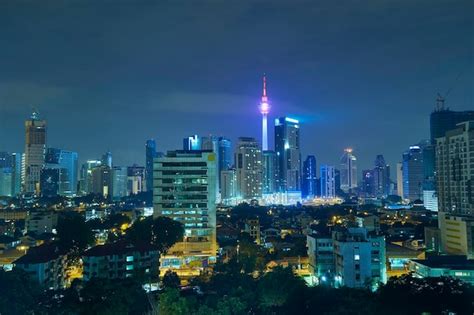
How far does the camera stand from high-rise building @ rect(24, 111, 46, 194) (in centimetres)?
5575

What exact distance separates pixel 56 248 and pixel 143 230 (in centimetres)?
325

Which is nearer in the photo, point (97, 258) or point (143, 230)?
point (97, 258)

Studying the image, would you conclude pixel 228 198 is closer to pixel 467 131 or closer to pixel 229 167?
pixel 229 167

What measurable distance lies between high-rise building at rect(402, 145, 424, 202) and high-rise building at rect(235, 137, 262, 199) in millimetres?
19420

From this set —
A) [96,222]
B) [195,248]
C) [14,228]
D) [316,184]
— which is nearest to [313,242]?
[195,248]

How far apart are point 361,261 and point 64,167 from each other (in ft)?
178

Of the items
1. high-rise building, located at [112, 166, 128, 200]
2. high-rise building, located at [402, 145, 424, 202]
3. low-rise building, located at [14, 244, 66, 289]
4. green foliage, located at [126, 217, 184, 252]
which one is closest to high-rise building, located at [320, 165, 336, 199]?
high-rise building, located at [402, 145, 424, 202]

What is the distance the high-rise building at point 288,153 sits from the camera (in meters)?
67.4

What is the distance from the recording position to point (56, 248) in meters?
15.9

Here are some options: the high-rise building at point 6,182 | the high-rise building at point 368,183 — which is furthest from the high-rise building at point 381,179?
the high-rise building at point 6,182

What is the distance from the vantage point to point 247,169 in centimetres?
5812

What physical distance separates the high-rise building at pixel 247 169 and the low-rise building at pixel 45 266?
142ft

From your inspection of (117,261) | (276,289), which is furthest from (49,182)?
(276,289)

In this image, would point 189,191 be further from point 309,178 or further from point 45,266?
point 309,178
